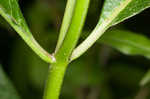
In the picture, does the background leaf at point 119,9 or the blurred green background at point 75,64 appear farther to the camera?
the blurred green background at point 75,64

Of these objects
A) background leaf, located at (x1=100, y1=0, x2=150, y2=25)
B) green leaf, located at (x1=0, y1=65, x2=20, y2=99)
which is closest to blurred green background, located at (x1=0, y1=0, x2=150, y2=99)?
green leaf, located at (x1=0, y1=65, x2=20, y2=99)

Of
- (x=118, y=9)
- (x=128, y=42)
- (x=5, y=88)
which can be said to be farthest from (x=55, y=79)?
(x=128, y=42)

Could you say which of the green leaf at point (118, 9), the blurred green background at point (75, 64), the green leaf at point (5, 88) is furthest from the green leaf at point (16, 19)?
the blurred green background at point (75, 64)

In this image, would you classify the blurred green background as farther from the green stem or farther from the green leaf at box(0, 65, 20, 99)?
the green stem

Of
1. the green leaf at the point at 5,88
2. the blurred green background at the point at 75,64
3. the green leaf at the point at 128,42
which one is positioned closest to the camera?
the green leaf at the point at 5,88

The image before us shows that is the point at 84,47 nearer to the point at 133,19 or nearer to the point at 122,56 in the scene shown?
the point at 133,19

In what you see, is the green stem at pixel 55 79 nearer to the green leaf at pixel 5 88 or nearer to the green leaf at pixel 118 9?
the green leaf at pixel 118 9

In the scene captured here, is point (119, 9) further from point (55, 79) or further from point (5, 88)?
point (5, 88)

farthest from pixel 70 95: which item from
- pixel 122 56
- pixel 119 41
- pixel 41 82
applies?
pixel 119 41
